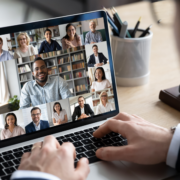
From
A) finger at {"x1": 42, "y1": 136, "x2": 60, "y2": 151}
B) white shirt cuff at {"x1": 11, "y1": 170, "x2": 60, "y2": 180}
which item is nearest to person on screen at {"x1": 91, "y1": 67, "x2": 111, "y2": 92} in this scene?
finger at {"x1": 42, "y1": 136, "x2": 60, "y2": 151}

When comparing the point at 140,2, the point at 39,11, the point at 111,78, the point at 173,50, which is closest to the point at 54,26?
the point at 111,78

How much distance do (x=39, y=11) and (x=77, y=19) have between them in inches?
32.4

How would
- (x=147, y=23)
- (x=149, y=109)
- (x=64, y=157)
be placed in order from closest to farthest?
(x=64, y=157) → (x=149, y=109) → (x=147, y=23)

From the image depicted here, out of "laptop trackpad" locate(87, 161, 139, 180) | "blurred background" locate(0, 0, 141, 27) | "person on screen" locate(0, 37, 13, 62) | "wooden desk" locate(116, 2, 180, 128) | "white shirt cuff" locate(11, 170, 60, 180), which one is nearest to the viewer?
"white shirt cuff" locate(11, 170, 60, 180)

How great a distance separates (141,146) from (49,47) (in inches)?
12.7

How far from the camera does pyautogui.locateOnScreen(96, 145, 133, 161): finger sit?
1.71 feet

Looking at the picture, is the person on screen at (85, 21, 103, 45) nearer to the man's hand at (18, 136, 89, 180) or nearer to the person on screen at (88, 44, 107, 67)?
the person on screen at (88, 44, 107, 67)

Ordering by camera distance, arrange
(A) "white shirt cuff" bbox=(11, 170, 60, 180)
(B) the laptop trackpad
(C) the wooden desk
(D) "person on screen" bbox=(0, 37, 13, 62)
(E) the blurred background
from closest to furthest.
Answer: (A) "white shirt cuff" bbox=(11, 170, 60, 180) < (B) the laptop trackpad < (D) "person on screen" bbox=(0, 37, 13, 62) < (C) the wooden desk < (E) the blurred background

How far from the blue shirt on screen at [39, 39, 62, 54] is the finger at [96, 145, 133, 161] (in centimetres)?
28

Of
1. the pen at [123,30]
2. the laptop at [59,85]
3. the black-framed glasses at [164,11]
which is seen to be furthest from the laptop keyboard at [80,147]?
the black-framed glasses at [164,11]

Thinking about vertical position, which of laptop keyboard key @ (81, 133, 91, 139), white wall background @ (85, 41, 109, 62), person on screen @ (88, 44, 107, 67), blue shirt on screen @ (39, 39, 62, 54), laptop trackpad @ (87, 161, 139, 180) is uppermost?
blue shirt on screen @ (39, 39, 62, 54)

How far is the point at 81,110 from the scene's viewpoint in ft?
2.22

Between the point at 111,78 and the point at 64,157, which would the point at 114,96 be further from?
the point at 64,157

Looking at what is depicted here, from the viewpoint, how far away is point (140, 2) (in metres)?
1.68
